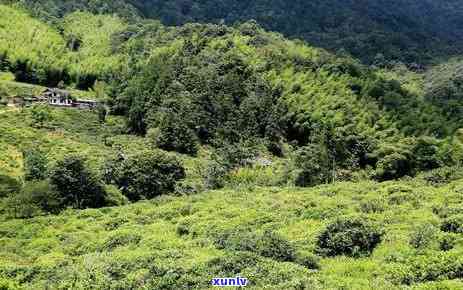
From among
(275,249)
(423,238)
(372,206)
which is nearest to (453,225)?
(423,238)

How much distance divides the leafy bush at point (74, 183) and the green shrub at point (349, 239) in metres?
24.7

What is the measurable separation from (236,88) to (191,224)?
6221 centimetres

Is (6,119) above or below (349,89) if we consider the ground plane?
below

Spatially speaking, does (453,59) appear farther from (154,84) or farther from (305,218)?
(305,218)

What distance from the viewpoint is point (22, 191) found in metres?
→ 41.2

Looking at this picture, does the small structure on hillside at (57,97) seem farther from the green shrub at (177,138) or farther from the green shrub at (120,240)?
the green shrub at (120,240)

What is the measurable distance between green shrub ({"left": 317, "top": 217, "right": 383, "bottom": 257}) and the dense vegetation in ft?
0.23

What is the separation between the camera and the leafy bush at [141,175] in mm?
53169

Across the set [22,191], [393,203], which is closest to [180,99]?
[22,191]

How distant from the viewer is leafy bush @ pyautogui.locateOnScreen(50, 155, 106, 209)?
44.1m

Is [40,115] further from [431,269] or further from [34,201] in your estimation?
[431,269]

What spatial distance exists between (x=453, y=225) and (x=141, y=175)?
112ft

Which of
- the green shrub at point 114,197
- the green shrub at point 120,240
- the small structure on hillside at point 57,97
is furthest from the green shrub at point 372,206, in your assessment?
the small structure on hillside at point 57,97

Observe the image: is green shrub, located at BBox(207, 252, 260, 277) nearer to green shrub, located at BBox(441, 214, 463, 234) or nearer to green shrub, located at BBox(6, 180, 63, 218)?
green shrub, located at BBox(441, 214, 463, 234)
